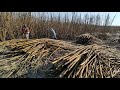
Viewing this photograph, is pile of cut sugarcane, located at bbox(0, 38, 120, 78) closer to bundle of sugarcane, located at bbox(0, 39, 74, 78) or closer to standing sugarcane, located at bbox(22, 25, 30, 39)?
bundle of sugarcane, located at bbox(0, 39, 74, 78)

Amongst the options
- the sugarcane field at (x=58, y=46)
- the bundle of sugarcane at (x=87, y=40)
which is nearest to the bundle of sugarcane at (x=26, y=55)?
the sugarcane field at (x=58, y=46)

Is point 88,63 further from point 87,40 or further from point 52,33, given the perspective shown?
point 52,33

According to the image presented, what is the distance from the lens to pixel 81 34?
187 inches

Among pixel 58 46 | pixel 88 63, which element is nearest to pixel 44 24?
pixel 58 46

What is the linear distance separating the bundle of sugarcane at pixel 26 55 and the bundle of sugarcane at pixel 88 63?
0.35 metres

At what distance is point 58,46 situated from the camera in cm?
446

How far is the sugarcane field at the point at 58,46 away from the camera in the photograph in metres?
3.96

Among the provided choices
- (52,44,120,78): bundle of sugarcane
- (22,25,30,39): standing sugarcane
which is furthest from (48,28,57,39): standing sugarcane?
(52,44,120,78): bundle of sugarcane

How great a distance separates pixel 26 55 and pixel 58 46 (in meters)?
0.65

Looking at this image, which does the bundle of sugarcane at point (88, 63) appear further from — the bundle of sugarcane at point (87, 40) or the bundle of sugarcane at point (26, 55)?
the bundle of sugarcane at point (26, 55)
